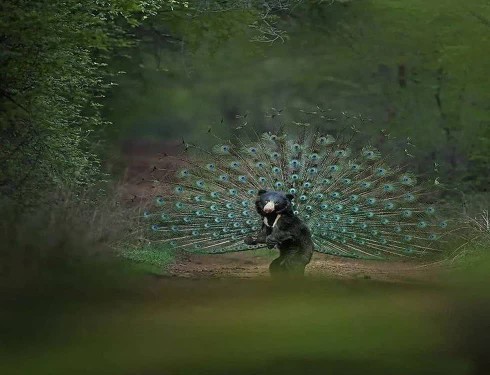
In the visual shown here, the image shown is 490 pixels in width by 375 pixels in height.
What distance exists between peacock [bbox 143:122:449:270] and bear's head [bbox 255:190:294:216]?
1766 millimetres

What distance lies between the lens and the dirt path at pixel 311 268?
13134 millimetres

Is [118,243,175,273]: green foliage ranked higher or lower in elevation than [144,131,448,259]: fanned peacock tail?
lower

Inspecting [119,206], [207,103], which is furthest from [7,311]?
[207,103]

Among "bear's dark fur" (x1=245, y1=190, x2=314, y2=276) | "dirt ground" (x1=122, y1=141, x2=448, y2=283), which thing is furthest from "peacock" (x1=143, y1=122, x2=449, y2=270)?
"bear's dark fur" (x1=245, y1=190, x2=314, y2=276)

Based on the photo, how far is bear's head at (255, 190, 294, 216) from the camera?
36.8 ft

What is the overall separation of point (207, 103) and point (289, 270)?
15382 millimetres

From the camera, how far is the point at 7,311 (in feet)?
21.6

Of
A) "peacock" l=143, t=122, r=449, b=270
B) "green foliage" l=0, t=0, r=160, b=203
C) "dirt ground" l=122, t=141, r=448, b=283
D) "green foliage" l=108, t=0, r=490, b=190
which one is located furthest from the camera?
"green foliage" l=108, t=0, r=490, b=190

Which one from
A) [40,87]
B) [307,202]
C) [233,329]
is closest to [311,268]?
[307,202]

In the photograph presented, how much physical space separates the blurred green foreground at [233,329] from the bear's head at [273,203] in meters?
3.51

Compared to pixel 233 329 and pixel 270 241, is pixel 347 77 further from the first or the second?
pixel 233 329

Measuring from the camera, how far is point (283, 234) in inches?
449

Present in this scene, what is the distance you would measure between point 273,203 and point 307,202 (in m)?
2.26

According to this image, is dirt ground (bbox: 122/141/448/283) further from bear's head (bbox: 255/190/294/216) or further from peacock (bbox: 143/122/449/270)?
bear's head (bbox: 255/190/294/216)
